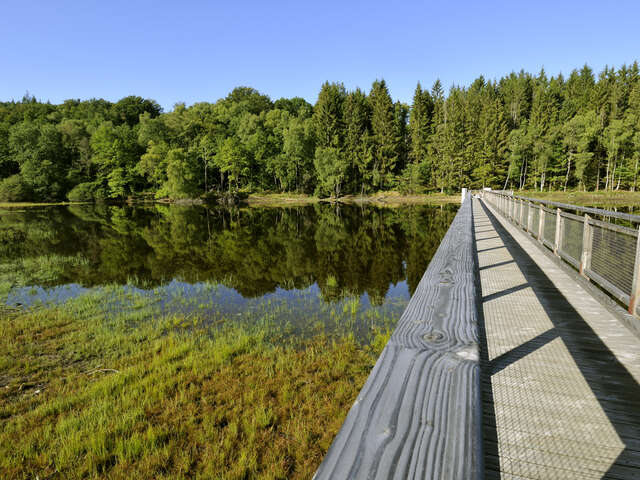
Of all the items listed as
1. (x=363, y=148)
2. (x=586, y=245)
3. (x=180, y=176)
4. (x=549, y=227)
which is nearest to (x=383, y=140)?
(x=363, y=148)

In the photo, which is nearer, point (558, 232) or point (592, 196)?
point (558, 232)

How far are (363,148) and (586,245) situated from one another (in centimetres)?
6410

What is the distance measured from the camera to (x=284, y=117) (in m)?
75.1

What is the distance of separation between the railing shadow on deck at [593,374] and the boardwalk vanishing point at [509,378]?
1 centimetres

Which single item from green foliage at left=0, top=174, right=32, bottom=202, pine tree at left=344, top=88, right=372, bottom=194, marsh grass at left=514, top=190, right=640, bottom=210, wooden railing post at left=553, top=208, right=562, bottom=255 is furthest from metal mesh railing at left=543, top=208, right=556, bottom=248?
green foliage at left=0, top=174, right=32, bottom=202

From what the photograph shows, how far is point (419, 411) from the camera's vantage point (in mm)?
918

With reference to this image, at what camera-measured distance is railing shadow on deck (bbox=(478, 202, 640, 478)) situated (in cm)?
218

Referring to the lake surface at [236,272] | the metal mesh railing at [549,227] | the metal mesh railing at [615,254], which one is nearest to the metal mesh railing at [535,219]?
the metal mesh railing at [549,227]

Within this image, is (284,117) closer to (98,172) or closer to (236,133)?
(236,133)

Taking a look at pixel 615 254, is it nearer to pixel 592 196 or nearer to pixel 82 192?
pixel 592 196

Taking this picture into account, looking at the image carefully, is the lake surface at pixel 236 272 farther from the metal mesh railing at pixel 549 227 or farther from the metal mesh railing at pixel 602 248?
the metal mesh railing at pixel 602 248

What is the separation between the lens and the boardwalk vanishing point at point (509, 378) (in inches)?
31.5

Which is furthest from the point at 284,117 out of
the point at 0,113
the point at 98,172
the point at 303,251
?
the point at 0,113

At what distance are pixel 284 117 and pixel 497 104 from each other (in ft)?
138
